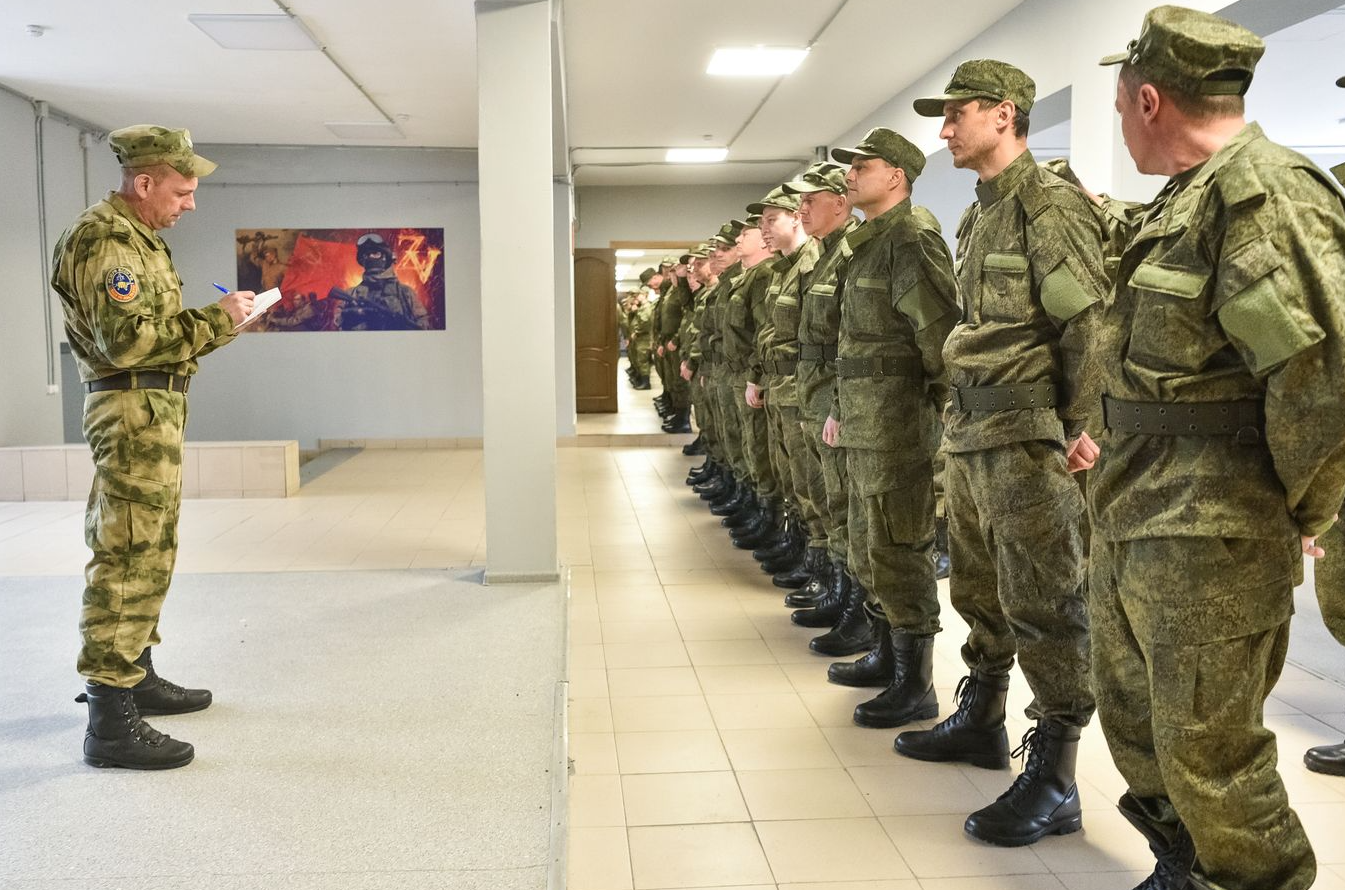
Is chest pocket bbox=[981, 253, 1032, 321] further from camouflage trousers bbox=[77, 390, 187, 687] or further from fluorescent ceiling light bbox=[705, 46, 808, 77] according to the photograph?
fluorescent ceiling light bbox=[705, 46, 808, 77]

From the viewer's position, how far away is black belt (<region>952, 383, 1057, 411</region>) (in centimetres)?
277

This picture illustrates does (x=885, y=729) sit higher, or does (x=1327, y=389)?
(x=1327, y=389)

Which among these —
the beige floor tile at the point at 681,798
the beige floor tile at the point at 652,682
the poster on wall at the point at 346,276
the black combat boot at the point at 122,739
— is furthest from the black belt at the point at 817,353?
the poster on wall at the point at 346,276

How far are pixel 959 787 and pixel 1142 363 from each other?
4.86ft

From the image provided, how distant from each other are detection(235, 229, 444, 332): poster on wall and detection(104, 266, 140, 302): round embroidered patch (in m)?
8.72

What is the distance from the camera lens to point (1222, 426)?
6.41ft

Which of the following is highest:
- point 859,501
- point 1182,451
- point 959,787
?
point 1182,451

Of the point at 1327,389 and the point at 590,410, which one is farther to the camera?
the point at 590,410

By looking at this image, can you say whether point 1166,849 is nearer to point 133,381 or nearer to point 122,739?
point 122,739

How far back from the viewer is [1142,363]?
2.06 metres

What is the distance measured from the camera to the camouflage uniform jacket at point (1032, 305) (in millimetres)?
2723


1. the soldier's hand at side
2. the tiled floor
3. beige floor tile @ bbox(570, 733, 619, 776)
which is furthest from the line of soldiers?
the soldier's hand at side

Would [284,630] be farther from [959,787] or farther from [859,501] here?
[959,787]

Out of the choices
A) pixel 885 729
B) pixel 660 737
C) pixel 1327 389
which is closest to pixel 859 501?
pixel 885 729
